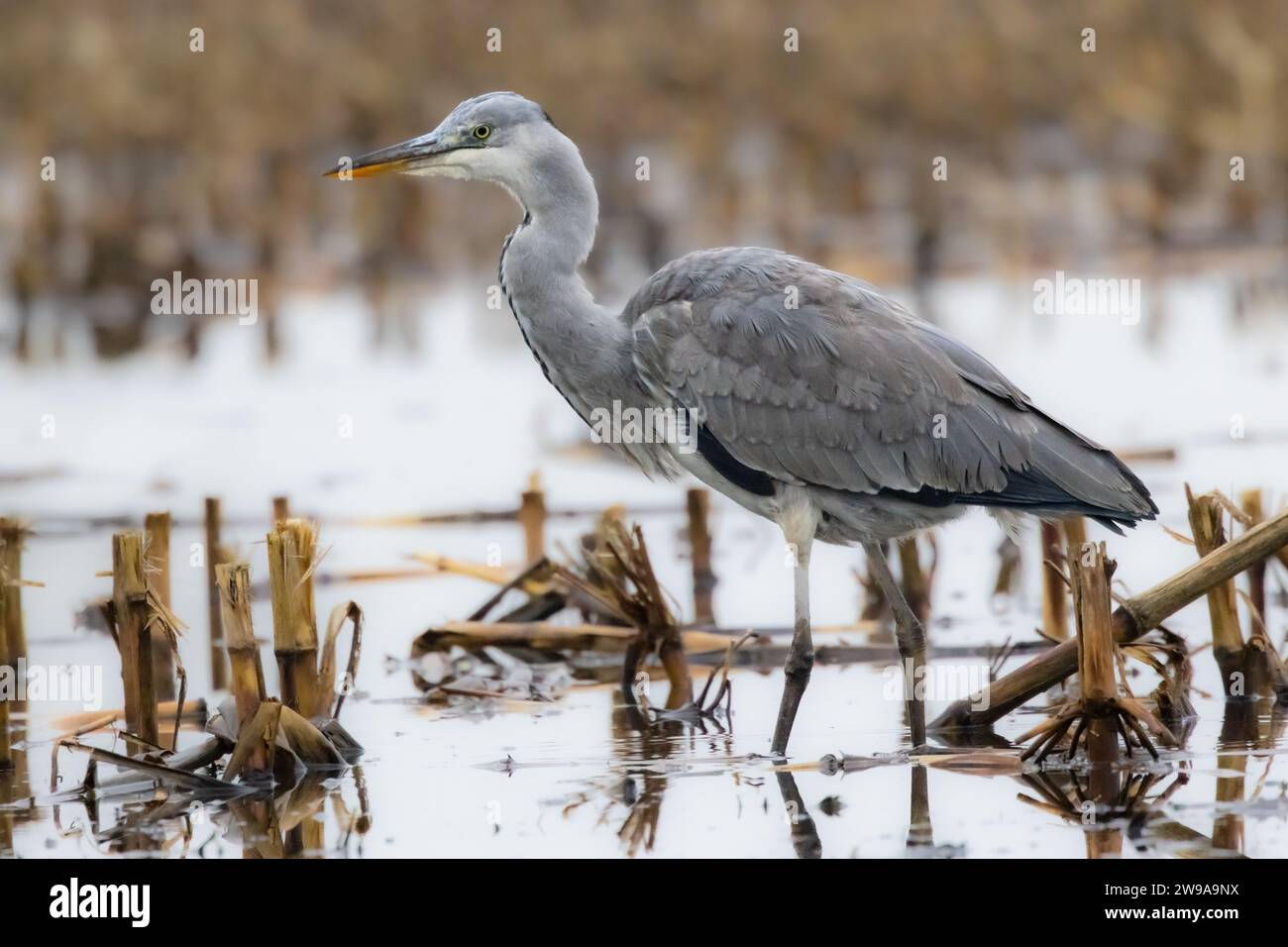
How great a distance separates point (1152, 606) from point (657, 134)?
13.3 metres

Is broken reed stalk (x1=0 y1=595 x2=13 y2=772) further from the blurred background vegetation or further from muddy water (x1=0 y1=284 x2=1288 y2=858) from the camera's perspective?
the blurred background vegetation

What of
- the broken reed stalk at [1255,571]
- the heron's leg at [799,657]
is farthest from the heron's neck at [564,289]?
the broken reed stalk at [1255,571]

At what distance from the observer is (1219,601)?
7.13 metres

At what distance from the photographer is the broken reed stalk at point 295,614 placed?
6566mm

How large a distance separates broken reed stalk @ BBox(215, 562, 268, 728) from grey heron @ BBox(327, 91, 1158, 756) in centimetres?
172

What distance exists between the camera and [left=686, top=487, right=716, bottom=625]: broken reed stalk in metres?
8.77

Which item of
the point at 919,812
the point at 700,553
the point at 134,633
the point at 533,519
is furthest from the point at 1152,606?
the point at 533,519

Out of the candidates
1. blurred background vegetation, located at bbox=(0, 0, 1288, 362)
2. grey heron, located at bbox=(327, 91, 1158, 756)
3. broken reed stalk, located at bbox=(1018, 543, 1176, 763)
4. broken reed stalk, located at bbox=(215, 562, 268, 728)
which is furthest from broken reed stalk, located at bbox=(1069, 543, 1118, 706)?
blurred background vegetation, located at bbox=(0, 0, 1288, 362)

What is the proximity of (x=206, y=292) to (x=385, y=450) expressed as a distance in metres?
5.46

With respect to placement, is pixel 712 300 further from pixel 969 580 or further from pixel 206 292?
pixel 206 292

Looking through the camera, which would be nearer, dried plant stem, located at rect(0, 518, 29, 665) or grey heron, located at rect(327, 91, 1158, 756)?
dried plant stem, located at rect(0, 518, 29, 665)

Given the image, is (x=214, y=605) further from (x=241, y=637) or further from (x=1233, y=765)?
(x=1233, y=765)

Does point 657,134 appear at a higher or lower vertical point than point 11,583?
higher
